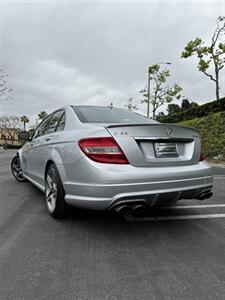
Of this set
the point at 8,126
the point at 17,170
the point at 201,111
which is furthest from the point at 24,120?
the point at 17,170

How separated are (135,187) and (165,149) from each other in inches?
23.1

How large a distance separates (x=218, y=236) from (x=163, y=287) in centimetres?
128

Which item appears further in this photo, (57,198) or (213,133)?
(213,133)

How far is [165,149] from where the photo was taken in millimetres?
2844

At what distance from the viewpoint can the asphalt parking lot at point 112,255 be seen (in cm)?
196

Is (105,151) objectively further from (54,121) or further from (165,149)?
(54,121)

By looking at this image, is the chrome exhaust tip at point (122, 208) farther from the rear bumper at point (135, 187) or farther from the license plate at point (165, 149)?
the license plate at point (165, 149)

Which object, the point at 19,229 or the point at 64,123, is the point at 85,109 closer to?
the point at 64,123

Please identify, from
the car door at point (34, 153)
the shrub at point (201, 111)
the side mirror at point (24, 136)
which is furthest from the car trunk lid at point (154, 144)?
the shrub at point (201, 111)

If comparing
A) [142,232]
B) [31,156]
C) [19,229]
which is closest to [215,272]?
[142,232]

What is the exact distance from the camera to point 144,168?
8.73ft

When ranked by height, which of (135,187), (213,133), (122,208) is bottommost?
(122,208)

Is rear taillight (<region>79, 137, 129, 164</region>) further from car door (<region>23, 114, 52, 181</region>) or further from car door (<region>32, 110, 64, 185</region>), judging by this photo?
car door (<region>23, 114, 52, 181</region>)

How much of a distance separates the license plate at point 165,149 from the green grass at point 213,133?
1013 centimetres
